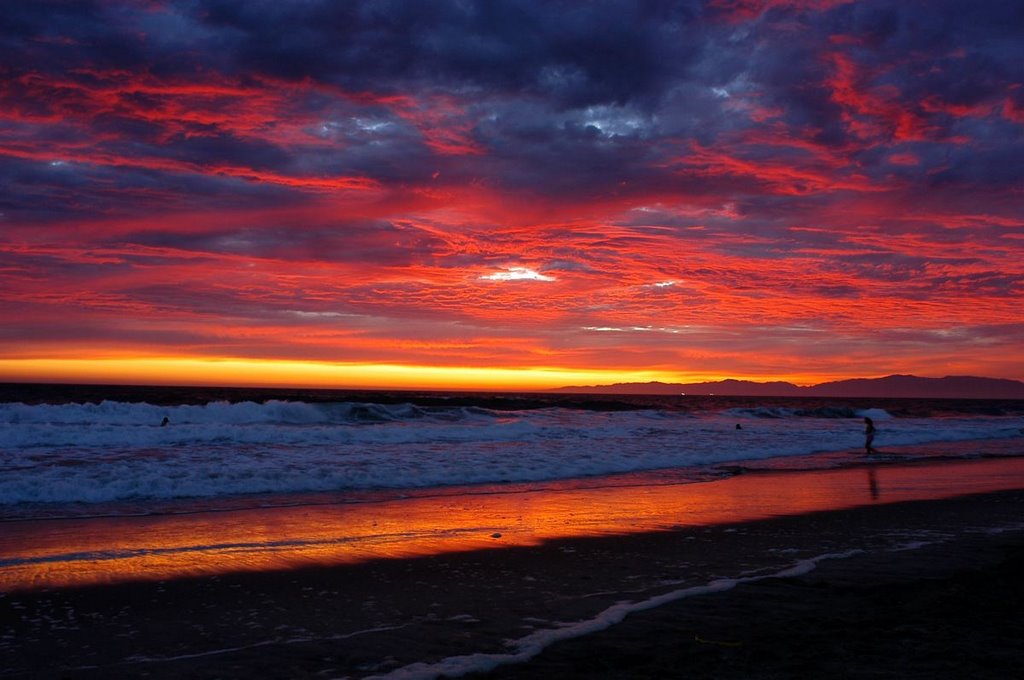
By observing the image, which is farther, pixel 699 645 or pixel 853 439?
pixel 853 439

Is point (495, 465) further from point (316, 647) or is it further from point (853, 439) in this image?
point (853, 439)

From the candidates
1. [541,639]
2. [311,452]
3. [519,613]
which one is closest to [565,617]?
[519,613]

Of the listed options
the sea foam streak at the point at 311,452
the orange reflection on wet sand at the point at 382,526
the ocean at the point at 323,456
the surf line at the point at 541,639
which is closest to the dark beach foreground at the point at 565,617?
the surf line at the point at 541,639

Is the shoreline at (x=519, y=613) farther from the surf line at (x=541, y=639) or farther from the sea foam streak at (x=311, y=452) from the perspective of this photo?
the sea foam streak at (x=311, y=452)

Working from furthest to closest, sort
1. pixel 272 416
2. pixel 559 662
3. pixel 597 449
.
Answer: pixel 272 416 → pixel 597 449 → pixel 559 662

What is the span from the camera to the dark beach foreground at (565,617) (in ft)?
18.3

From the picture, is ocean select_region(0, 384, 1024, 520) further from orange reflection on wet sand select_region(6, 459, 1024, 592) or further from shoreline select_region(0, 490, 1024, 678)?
shoreline select_region(0, 490, 1024, 678)

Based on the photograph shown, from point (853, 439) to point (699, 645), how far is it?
33025mm

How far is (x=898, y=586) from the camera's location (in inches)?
314

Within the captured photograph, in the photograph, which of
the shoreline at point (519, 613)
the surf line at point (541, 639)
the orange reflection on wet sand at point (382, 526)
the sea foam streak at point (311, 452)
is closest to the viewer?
the surf line at point (541, 639)

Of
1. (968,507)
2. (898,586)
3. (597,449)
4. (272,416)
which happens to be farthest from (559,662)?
(272,416)

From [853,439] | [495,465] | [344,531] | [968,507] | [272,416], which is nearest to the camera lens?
[344,531]

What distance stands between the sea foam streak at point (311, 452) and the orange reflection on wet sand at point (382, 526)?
2763 millimetres

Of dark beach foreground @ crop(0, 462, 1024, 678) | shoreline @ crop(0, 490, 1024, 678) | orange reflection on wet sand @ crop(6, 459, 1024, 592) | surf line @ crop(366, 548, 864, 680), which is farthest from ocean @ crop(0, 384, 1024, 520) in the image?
surf line @ crop(366, 548, 864, 680)
